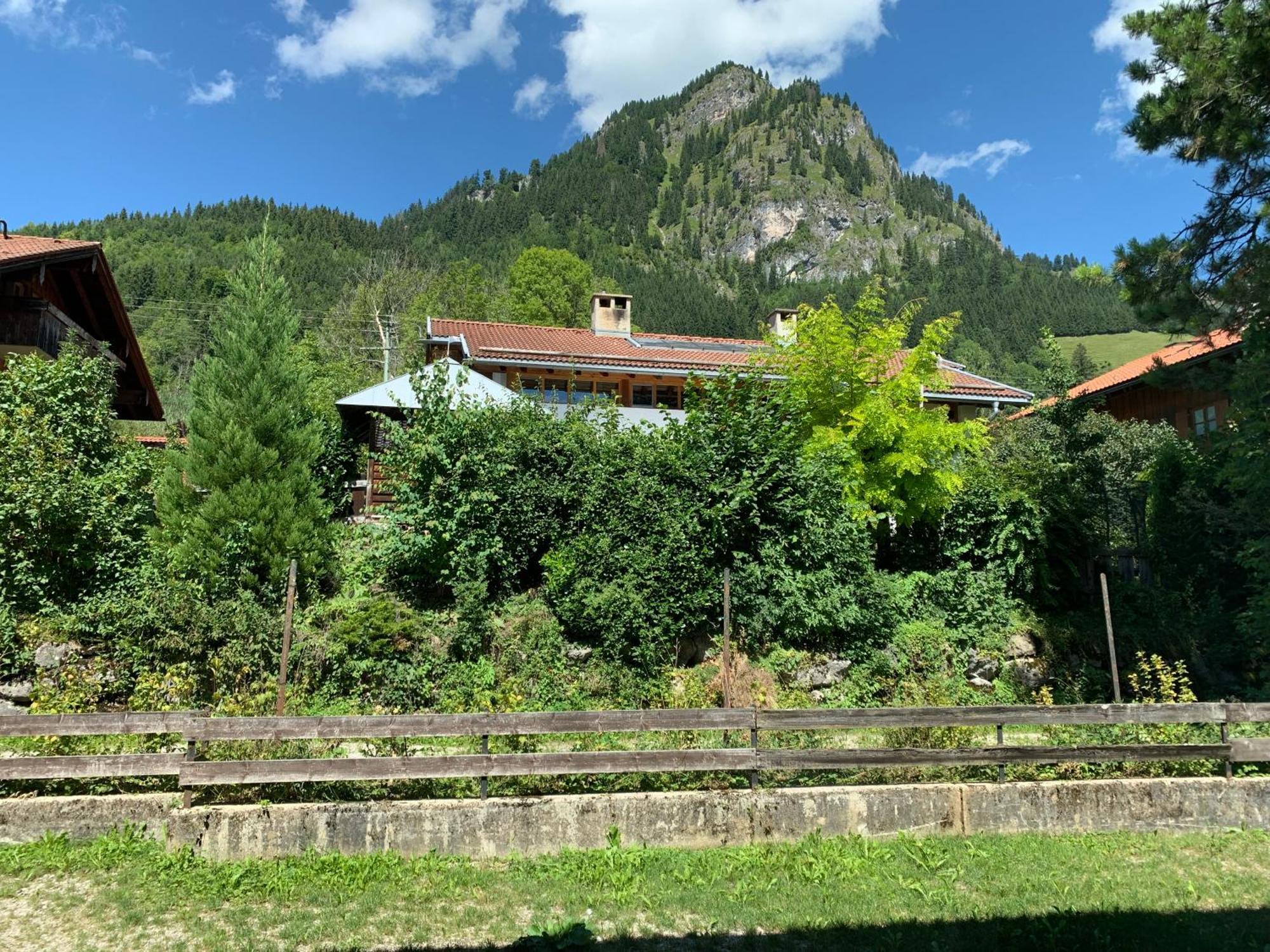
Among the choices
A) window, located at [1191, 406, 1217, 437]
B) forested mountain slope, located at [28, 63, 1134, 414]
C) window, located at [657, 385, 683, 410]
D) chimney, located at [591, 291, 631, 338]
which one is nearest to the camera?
window, located at [1191, 406, 1217, 437]

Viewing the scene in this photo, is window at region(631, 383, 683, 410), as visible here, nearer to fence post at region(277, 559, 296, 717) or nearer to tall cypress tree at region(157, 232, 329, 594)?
tall cypress tree at region(157, 232, 329, 594)

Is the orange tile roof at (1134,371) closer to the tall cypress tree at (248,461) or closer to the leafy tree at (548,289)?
the tall cypress tree at (248,461)

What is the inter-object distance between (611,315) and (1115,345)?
99972mm

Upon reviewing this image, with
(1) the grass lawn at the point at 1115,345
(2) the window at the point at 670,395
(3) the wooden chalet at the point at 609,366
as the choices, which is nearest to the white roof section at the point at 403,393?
(3) the wooden chalet at the point at 609,366

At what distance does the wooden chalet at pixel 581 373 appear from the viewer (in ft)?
69.3

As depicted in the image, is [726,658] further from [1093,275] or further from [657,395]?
[657,395]

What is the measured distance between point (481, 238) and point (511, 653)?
115m

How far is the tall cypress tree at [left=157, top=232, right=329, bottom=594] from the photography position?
41.1 feet

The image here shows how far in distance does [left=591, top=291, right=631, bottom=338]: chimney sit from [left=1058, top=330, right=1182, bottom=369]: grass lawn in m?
81.3

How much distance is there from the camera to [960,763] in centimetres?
777

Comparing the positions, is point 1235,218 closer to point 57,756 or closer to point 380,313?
point 57,756

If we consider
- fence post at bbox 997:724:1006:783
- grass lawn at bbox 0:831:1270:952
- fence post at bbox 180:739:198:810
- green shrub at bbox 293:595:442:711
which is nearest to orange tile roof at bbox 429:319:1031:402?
green shrub at bbox 293:595:442:711

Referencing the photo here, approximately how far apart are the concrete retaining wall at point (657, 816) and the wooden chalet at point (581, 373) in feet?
41.1

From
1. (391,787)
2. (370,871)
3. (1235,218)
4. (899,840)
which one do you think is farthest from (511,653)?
(1235,218)
